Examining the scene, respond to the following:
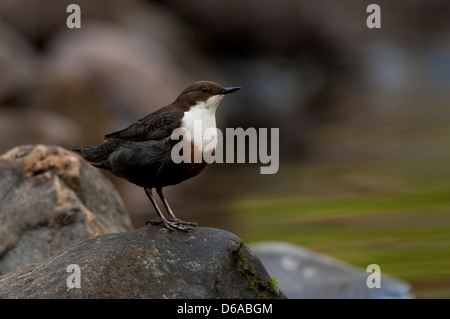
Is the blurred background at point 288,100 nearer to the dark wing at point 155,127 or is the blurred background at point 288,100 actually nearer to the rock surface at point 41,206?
the rock surface at point 41,206

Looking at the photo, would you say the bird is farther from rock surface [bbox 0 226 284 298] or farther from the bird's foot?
rock surface [bbox 0 226 284 298]

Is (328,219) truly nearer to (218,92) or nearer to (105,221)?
(105,221)

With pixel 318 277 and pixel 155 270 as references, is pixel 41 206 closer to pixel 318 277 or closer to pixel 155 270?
pixel 155 270

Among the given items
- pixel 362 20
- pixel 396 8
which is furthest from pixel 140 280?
pixel 396 8

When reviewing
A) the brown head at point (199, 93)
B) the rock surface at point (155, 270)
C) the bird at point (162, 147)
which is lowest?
the rock surface at point (155, 270)

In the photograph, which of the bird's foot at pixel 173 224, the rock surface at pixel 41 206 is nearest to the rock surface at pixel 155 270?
the bird's foot at pixel 173 224

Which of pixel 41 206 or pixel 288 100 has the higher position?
pixel 288 100

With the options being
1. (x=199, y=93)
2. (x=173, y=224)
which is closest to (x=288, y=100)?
(x=199, y=93)
